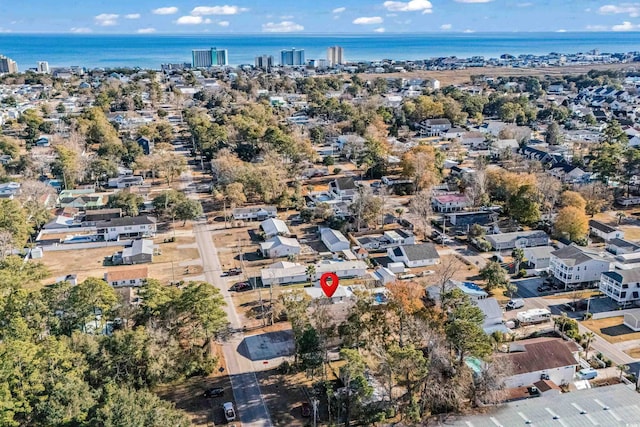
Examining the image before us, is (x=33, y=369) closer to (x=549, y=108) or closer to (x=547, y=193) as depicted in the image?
(x=547, y=193)

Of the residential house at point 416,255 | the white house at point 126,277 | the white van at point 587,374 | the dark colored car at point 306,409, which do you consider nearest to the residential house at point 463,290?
the residential house at point 416,255

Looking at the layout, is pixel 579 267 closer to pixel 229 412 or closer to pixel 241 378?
pixel 241 378

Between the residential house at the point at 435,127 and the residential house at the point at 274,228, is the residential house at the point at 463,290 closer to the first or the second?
the residential house at the point at 274,228

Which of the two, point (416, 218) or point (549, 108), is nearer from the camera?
point (416, 218)

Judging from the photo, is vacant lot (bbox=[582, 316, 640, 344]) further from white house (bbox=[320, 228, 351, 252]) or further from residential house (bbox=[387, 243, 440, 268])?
white house (bbox=[320, 228, 351, 252])

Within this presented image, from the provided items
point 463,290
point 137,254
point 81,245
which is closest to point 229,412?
point 463,290

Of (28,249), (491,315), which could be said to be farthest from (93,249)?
(491,315)
